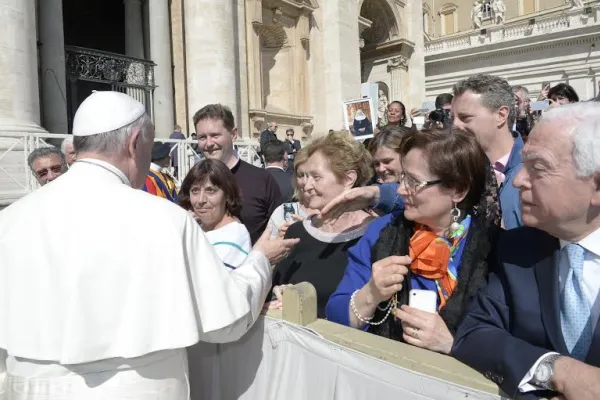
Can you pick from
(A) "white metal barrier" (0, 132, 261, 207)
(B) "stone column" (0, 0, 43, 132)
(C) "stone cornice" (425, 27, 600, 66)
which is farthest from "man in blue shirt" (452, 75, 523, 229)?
(C) "stone cornice" (425, 27, 600, 66)

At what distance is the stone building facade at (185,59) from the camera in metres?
9.03

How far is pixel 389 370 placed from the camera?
164cm

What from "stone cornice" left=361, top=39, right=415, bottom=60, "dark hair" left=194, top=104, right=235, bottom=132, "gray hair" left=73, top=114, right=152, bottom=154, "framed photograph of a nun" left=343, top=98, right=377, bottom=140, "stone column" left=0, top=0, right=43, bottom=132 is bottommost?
"gray hair" left=73, top=114, right=152, bottom=154

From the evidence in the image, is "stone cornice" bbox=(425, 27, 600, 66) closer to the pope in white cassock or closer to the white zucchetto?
the white zucchetto

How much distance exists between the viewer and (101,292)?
1.78 metres

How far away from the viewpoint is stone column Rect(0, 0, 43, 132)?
8.48 meters

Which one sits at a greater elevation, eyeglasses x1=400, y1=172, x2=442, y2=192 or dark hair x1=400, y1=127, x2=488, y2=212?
dark hair x1=400, y1=127, x2=488, y2=212

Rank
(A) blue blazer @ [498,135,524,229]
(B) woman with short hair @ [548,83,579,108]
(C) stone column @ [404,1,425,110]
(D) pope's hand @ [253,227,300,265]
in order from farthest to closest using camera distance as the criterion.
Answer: (C) stone column @ [404,1,425,110], (B) woman with short hair @ [548,83,579,108], (A) blue blazer @ [498,135,524,229], (D) pope's hand @ [253,227,300,265]

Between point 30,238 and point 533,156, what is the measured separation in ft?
5.91

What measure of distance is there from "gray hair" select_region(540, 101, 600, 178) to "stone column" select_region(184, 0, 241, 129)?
11.5 metres

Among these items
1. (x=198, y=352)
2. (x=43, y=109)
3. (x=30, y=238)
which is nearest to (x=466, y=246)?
(x=198, y=352)

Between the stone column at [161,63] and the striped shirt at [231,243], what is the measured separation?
979 cm

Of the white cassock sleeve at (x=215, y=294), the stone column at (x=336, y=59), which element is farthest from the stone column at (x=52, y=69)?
the white cassock sleeve at (x=215, y=294)

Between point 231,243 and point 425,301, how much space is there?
174 centimetres
